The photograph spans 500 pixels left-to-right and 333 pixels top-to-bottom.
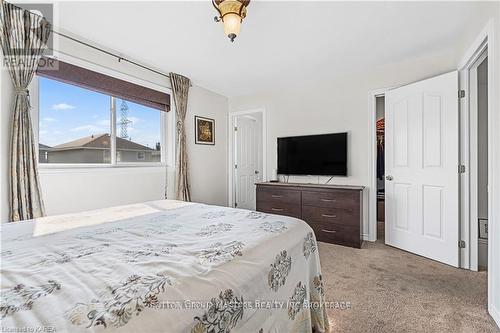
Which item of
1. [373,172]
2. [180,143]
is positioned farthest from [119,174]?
[373,172]

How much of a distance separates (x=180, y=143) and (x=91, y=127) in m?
1.13

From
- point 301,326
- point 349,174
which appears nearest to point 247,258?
point 301,326

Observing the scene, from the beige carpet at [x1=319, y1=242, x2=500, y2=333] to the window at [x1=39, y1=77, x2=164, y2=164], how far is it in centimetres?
274

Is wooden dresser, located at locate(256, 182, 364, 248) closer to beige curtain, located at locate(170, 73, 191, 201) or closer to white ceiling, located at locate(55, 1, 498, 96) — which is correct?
beige curtain, located at locate(170, 73, 191, 201)

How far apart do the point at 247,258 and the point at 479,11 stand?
2.74m

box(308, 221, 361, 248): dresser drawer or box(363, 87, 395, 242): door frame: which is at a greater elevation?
box(363, 87, 395, 242): door frame

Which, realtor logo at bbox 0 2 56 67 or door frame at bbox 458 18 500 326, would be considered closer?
door frame at bbox 458 18 500 326

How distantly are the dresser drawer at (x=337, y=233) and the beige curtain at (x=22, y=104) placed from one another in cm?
307

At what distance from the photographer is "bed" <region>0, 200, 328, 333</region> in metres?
0.61

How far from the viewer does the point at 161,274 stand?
2.57 feet

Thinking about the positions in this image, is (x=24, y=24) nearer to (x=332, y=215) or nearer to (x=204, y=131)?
(x=204, y=131)

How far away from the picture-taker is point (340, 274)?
2.35 m

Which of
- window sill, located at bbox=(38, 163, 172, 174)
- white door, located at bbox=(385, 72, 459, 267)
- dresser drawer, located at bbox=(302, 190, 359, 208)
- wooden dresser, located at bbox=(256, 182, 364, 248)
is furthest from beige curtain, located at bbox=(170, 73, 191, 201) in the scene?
white door, located at bbox=(385, 72, 459, 267)

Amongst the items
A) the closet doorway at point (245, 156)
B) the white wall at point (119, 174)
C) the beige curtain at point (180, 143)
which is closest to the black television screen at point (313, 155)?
the closet doorway at point (245, 156)
